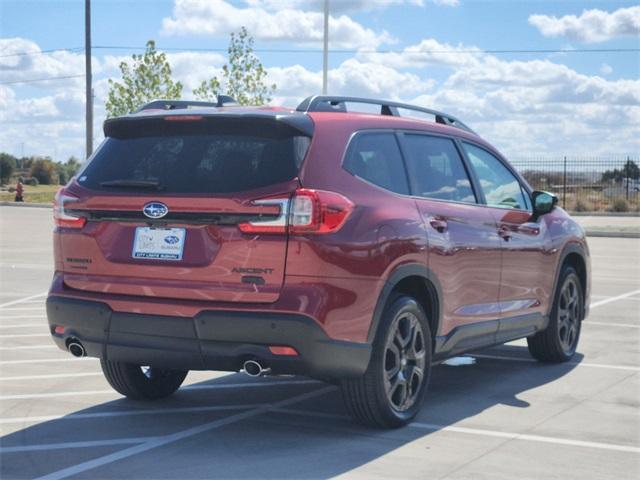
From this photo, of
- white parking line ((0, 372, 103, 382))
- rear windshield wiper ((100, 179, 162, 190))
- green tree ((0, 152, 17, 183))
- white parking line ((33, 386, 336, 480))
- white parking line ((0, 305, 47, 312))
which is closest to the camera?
white parking line ((33, 386, 336, 480))

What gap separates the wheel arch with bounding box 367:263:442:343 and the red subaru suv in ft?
0.04

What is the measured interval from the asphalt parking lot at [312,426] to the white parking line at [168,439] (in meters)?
0.01

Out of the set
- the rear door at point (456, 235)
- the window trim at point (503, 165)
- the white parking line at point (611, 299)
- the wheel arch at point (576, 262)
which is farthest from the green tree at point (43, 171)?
the rear door at point (456, 235)

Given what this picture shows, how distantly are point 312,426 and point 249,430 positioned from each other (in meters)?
0.39

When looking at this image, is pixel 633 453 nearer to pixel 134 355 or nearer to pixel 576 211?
pixel 134 355

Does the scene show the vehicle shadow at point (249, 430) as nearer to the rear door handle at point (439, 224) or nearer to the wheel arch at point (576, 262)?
the wheel arch at point (576, 262)

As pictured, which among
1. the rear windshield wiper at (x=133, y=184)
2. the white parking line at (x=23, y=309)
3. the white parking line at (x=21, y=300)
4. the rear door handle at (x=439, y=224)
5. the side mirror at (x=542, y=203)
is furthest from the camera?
the white parking line at (x=21, y=300)

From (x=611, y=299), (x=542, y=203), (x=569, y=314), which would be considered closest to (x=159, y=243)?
(x=542, y=203)

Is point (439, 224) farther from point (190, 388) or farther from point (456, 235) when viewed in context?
point (190, 388)

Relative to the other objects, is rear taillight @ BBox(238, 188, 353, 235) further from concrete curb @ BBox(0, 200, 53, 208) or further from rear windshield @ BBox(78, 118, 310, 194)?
concrete curb @ BBox(0, 200, 53, 208)

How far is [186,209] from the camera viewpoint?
20.0ft

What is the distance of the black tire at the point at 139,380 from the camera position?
286 inches

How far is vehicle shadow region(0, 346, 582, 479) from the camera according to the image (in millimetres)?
5715

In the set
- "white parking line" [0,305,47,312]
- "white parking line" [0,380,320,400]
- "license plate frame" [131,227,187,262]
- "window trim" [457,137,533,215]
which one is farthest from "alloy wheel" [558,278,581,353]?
"white parking line" [0,305,47,312]
